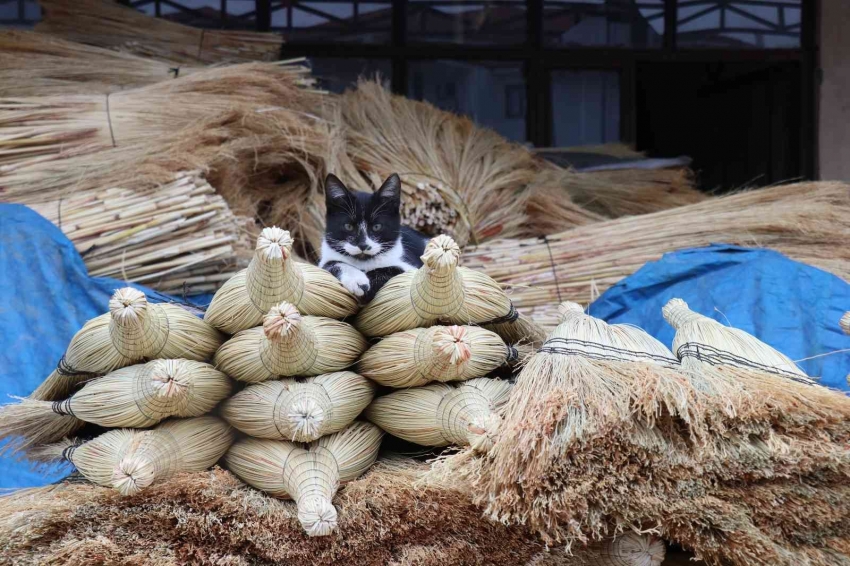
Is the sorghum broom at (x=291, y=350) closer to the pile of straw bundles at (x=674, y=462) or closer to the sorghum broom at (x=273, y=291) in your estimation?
the sorghum broom at (x=273, y=291)

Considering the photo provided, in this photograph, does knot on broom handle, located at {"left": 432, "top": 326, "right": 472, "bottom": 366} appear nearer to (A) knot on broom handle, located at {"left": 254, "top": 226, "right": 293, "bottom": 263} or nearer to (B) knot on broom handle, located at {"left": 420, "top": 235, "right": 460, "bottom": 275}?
(B) knot on broom handle, located at {"left": 420, "top": 235, "right": 460, "bottom": 275}

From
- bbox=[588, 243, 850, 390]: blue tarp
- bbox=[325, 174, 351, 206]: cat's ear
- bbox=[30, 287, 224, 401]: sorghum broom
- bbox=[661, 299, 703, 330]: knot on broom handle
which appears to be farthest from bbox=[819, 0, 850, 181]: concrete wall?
bbox=[30, 287, 224, 401]: sorghum broom

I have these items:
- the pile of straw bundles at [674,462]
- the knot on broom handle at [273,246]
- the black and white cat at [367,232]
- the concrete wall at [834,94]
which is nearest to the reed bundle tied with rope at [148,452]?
the knot on broom handle at [273,246]

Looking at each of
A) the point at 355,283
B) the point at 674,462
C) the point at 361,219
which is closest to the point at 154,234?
the point at 361,219

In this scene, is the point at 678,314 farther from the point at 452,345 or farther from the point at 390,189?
the point at 390,189

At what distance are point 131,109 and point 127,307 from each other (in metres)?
1.80

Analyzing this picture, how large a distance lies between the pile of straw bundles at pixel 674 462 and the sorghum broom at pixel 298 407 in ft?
0.87

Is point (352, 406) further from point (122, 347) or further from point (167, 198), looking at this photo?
point (167, 198)

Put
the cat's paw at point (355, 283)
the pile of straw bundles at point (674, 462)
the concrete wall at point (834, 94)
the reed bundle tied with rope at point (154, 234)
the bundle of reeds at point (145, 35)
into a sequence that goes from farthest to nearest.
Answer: the concrete wall at point (834, 94) < the bundle of reeds at point (145, 35) < the reed bundle tied with rope at point (154, 234) < the cat's paw at point (355, 283) < the pile of straw bundles at point (674, 462)

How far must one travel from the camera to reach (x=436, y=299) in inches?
73.9

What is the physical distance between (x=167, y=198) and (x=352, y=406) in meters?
1.43

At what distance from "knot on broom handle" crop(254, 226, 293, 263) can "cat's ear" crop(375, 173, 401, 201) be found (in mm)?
819

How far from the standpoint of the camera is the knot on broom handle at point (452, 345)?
5.72 feet

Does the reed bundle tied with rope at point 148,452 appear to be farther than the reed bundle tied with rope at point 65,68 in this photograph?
No
